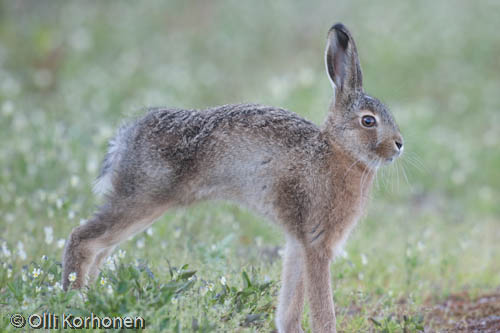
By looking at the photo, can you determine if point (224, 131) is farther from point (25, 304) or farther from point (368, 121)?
point (25, 304)

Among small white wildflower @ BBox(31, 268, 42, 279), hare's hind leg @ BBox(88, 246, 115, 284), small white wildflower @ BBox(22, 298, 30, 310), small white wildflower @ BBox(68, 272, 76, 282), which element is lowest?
small white wildflower @ BBox(22, 298, 30, 310)

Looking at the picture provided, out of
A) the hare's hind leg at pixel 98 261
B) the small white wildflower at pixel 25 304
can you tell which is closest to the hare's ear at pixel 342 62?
the hare's hind leg at pixel 98 261

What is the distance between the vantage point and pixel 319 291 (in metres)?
4.53

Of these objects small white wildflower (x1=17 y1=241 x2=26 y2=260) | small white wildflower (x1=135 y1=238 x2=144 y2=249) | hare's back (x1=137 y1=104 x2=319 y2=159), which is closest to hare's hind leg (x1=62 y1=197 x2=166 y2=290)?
hare's back (x1=137 y1=104 x2=319 y2=159)

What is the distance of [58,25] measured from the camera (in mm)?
14172

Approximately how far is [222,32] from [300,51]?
1815mm

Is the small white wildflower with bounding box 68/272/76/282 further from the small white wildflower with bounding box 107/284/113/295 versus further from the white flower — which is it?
the white flower

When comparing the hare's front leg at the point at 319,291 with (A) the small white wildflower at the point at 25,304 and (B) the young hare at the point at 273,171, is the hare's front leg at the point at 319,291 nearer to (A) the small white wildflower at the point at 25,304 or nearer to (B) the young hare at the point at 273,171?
(B) the young hare at the point at 273,171

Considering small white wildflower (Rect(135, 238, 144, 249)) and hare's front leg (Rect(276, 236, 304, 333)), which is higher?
small white wildflower (Rect(135, 238, 144, 249))

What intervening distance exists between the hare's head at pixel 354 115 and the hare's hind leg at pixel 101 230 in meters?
1.46

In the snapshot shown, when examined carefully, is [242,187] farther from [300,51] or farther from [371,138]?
[300,51]

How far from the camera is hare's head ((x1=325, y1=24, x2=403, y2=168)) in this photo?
15.7 feet

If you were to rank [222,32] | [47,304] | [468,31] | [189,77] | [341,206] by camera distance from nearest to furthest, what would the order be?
[47,304] → [341,206] → [189,77] → [468,31] → [222,32]

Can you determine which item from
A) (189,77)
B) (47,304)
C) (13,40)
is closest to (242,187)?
(47,304)
